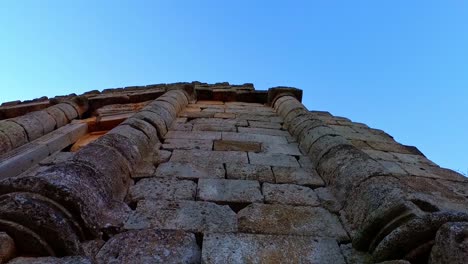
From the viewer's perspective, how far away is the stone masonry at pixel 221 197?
6.61 feet

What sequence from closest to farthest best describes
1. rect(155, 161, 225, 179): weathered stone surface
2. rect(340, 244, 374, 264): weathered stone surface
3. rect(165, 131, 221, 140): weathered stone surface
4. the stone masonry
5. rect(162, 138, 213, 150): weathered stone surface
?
1. the stone masonry
2. rect(340, 244, 374, 264): weathered stone surface
3. rect(155, 161, 225, 179): weathered stone surface
4. rect(162, 138, 213, 150): weathered stone surface
5. rect(165, 131, 221, 140): weathered stone surface

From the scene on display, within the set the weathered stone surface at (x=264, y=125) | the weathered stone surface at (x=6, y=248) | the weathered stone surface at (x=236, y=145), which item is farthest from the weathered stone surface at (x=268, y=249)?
the weathered stone surface at (x=264, y=125)

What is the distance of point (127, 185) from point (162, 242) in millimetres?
964

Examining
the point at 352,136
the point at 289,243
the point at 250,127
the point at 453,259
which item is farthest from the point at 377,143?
the point at 453,259

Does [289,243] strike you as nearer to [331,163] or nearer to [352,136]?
[331,163]

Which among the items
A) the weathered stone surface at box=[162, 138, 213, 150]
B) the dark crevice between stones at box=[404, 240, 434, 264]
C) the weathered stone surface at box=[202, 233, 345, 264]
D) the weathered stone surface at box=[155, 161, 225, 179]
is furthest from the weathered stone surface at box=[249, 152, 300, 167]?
the dark crevice between stones at box=[404, 240, 434, 264]

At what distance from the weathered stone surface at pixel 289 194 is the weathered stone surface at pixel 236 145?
950 millimetres

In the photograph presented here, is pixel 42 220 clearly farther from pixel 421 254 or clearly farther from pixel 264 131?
pixel 264 131

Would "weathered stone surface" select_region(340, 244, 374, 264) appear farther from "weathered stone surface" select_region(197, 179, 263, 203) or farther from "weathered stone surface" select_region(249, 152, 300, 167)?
"weathered stone surface" select_region(249, 152, 300, 167)

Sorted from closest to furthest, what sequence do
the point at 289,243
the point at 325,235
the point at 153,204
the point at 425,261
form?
the point at 425,261
the point at 289,243
the point at 325,235
the point at 153,204

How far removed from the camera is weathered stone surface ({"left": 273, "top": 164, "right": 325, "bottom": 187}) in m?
3.46

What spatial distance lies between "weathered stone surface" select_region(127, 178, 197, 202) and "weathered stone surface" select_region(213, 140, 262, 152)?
1.03 metres

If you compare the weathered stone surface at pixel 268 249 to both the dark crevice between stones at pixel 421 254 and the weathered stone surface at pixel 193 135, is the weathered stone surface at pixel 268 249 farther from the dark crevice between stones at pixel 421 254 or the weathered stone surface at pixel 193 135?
the weathered stone surface at pixel 193 135

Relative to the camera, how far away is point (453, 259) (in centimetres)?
175
